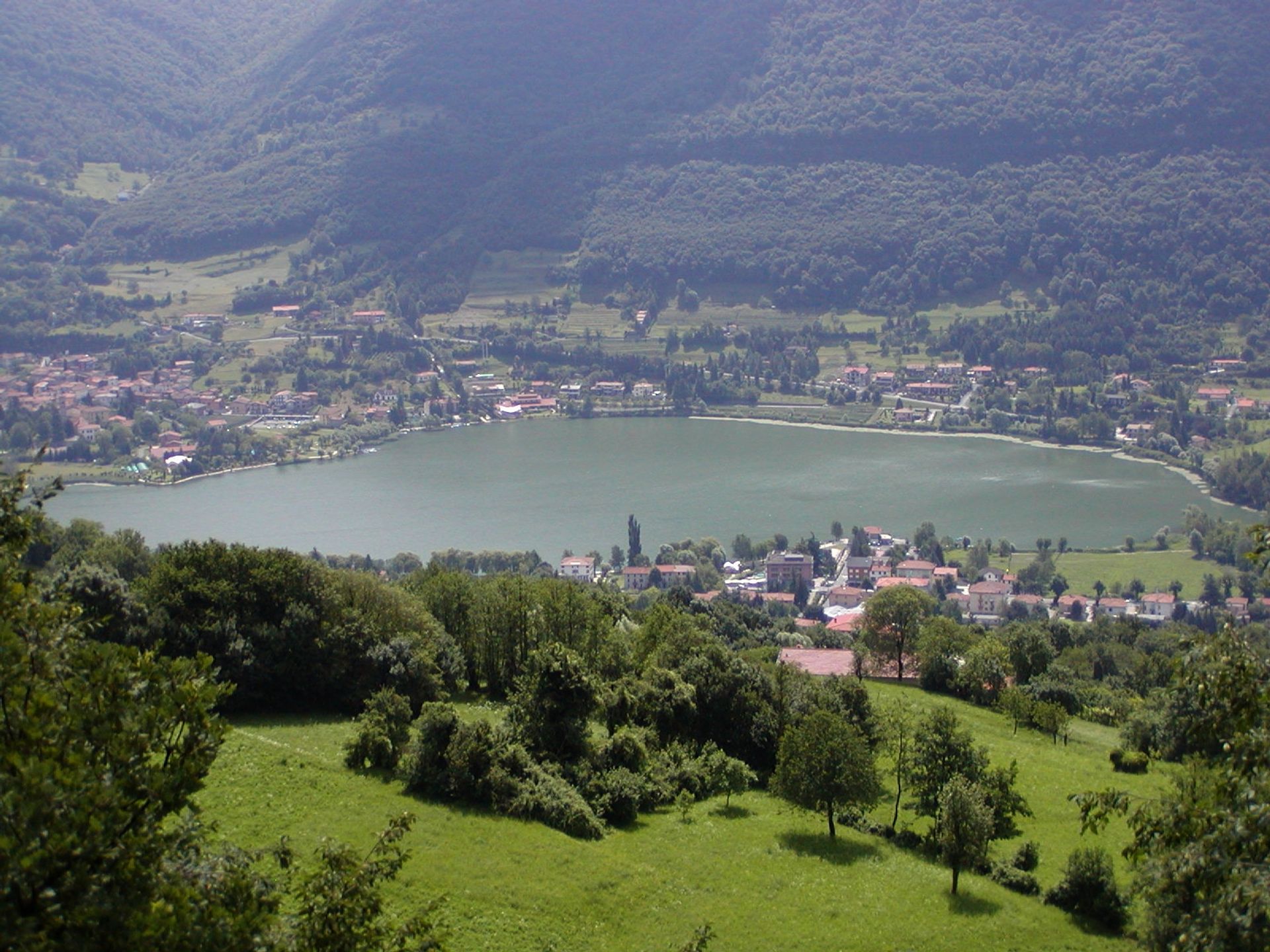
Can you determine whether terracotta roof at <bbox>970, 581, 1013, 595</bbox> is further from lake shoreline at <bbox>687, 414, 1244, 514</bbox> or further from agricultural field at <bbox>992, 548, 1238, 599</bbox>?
lake shoreline at <bbox>687, 414, 1244, 514</bbox>

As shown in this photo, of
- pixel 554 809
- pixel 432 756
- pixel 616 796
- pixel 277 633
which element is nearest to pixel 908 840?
pixel 616 796

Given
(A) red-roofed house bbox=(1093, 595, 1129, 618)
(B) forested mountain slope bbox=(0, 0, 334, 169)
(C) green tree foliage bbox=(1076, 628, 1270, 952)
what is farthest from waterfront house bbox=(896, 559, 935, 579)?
(B) forested mountain slope bbox=(0, 0, 334, 169)

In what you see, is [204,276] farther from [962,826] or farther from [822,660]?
[962,826]

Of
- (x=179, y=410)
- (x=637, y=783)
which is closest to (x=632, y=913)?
(x=637, y=783)

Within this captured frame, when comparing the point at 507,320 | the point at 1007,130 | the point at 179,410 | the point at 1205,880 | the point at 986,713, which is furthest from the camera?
the point at 1007,130

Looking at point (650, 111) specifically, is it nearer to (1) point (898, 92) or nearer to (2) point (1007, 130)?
(1) point (898, 92)
